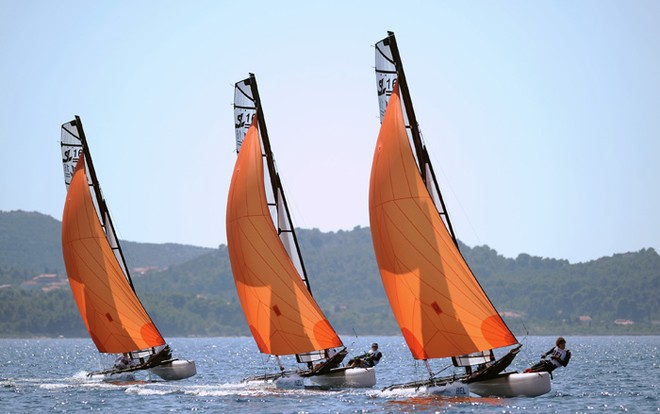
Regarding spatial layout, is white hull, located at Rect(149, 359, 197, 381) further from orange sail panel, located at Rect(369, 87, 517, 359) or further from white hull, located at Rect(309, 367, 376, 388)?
orange sail panel, located at Rect(369, 87, 517, 359)

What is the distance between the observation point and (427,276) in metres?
37.5

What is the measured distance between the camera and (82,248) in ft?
170

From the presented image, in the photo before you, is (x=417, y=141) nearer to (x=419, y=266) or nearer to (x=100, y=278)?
(x=419, y=266)

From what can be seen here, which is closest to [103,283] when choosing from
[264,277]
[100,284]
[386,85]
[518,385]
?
[100,284]

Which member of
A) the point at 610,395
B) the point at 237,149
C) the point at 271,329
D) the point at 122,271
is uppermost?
the point at 237,149

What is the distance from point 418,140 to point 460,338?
283 inches

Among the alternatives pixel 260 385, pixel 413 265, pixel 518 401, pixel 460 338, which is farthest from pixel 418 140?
pixel 260 385

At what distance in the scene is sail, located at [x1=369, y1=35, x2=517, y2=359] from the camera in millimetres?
37062

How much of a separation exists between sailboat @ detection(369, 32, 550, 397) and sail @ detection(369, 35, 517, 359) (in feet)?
0.11

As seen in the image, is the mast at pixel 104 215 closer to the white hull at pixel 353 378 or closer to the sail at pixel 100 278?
the sail at pixel 100 278

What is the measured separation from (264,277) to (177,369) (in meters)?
8.15

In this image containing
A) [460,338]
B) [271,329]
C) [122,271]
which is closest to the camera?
[460,338]

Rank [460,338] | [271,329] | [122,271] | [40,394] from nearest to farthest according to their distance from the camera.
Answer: [460,338] → [271,329] → [40,394] → [122,271]

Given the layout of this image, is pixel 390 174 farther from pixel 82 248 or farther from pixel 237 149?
pixel 82 248
